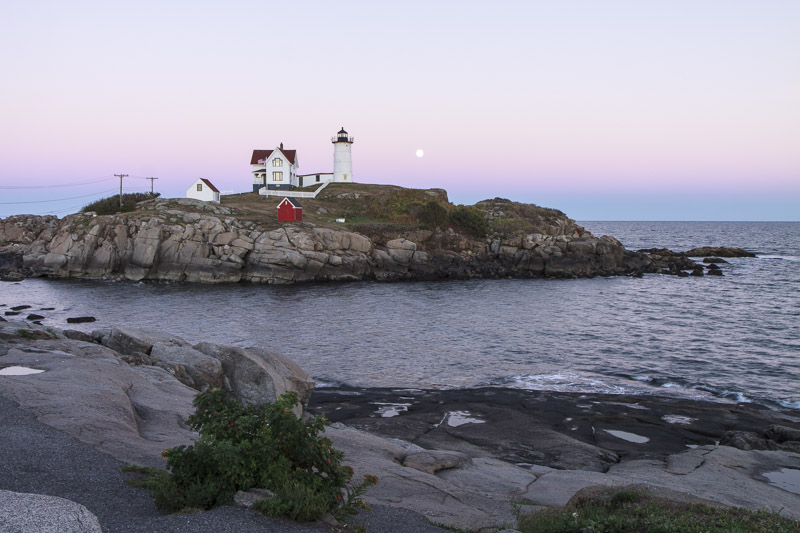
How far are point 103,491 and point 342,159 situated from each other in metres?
98.6

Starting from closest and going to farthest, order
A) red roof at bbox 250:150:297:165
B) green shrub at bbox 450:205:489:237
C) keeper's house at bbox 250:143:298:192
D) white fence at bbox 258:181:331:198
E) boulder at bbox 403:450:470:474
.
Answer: boulder at bbox 403:450:470:474 < green shrub at bbox 450:205:489:237 < white fence at bbox 258:181:331:198 < keeper's house at bbox 250:143:298:192 < red roof at bbox 250:150:297:165

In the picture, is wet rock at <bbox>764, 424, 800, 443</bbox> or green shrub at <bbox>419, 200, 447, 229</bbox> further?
green shrub at <bbox>419, 200, 447, 229</bbox>

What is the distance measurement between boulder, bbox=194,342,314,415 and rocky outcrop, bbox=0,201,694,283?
40.1 m

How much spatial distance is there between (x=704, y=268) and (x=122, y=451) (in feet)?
274

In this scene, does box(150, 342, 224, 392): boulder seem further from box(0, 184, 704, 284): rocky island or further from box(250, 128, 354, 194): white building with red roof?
box(250, 128, 354, 194): white building with red roof

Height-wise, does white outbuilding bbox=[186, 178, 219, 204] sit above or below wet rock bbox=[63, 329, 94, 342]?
above

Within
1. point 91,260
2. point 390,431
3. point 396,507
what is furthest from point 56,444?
point 91,260

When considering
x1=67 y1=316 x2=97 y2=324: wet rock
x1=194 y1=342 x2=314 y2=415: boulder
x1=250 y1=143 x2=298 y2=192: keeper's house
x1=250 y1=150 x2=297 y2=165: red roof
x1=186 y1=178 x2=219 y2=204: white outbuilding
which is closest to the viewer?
x1=194 y1=342 x2=314 y2=415: boulder

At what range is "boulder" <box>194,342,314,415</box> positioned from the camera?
18172 millimetres

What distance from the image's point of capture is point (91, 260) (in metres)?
60.4

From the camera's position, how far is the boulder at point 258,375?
1817 cm

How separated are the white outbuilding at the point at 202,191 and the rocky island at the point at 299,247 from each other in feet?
15.2

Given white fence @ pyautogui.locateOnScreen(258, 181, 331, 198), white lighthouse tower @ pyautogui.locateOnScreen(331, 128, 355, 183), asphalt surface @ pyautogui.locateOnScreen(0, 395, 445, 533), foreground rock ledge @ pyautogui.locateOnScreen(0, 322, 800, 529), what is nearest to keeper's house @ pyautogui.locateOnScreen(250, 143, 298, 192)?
white fence @ pyautogui.locateOnScreen(258, 181, 331, 198)

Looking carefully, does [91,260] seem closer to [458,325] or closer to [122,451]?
[458,325]
